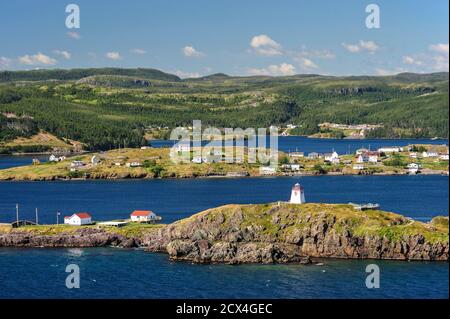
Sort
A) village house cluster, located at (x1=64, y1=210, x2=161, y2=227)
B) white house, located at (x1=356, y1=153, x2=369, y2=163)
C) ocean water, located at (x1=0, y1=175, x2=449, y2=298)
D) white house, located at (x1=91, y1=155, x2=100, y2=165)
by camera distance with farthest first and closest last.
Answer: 1. white house, located at (x1=356, y1=153, x2=369, y2=163)
2. white house, located at (x1=91, y1=155, x2=100, y2=165)
3. village house cluster, located at (x1=64, y1=210, x2=161, y2=227)
4. ocean water, located at (x1=0, y1=175, x2=449, y2=298)

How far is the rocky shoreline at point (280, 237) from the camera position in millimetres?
63250

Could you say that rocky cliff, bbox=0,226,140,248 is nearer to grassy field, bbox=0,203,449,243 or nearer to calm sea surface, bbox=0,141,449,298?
grassy field, bbox=0,203,449,243

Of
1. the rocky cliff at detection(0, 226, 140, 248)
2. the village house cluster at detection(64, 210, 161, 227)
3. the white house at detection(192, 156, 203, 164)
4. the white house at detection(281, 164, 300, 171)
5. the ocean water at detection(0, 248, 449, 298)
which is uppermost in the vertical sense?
the white house at detection(192, 156, 203, 164)

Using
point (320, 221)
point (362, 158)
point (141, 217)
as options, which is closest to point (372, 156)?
point (362, 158)

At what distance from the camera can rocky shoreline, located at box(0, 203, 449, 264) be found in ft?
208

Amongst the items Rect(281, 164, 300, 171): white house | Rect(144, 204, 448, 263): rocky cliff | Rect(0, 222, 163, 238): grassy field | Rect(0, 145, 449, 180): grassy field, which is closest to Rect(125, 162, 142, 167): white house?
Rect(0, 145, 449, 180): grassy field

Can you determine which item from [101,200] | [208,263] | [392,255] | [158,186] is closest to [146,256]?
[208,263]

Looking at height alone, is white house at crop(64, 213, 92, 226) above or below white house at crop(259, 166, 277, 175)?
below

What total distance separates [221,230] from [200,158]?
87.8 metres

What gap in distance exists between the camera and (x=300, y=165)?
511 feet

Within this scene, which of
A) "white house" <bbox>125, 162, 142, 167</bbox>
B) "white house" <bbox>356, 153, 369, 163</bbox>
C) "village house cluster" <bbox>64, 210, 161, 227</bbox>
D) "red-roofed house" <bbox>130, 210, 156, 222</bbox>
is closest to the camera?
"village house cluster" <bbox>64, 210, 161, 227</bbox>

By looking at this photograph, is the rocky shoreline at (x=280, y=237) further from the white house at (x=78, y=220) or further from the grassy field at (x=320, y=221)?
the white house at (x=78, y=220)

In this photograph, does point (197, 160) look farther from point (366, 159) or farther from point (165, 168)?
point (366, 159)

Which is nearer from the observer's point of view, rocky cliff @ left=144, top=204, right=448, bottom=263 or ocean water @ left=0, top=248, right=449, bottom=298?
ocean water @ left=0, top=248, right=449, bottom=298
